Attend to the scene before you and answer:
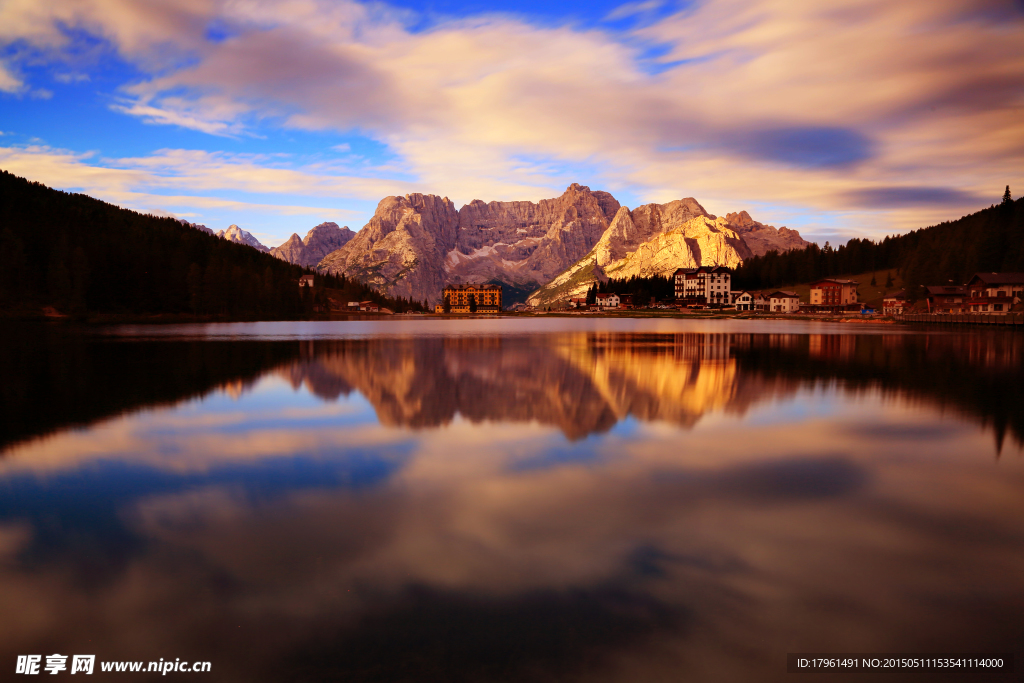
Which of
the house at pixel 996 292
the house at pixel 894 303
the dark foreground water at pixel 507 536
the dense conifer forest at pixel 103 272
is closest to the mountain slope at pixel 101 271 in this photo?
the dense conifer forest at pixel 103 272

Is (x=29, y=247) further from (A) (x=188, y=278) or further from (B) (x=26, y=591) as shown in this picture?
(B) (x=26, y=591)

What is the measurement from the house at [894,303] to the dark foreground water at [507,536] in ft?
573

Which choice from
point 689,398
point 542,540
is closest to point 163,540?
point 542,540

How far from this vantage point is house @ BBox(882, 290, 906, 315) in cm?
17162

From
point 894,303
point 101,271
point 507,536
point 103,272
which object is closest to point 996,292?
point 894,303

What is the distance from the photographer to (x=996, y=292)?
13162 cm

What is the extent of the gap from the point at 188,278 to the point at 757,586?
555ft

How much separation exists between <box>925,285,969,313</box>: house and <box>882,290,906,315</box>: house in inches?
548

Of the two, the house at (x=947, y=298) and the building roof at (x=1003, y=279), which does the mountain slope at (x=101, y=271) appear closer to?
the building roof at (x=1003, y=279)

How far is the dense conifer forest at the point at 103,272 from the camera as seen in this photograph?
13088 cm

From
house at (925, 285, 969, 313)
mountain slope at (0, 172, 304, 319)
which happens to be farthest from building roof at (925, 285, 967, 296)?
mountain slope at (0, 172, 304, 319)

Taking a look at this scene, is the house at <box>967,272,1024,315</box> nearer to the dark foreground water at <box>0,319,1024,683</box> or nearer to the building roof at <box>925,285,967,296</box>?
the building roof at <box>925,285,967,296</box>

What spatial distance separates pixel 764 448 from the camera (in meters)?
17.8

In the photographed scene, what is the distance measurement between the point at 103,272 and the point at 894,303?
222467mm
